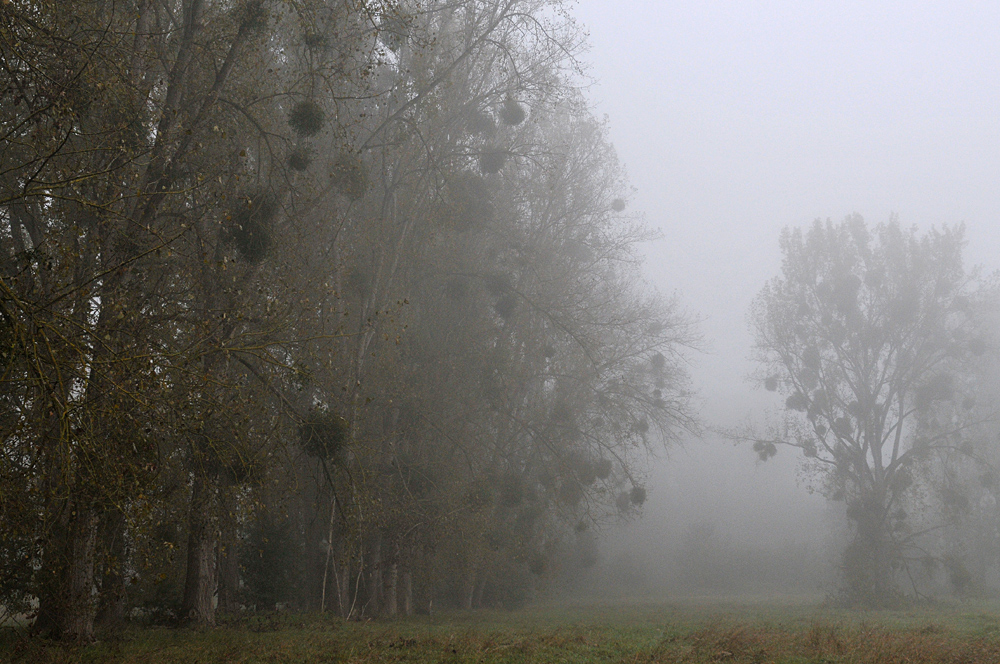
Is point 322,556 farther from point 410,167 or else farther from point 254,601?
point 410,167

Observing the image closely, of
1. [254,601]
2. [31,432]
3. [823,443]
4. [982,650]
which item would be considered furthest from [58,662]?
[823,443]

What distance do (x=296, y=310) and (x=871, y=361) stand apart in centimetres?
2127

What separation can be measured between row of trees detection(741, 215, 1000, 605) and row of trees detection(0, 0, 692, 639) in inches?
191

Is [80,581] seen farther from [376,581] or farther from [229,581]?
[376,581]

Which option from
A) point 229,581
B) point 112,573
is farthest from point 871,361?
point 112,573

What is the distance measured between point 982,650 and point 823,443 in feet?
58.1

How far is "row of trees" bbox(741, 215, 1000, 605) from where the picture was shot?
75.8 ft

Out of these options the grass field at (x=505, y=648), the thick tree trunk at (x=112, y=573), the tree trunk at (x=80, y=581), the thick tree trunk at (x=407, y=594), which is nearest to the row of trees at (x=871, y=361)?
the thick tree trunk at (x=407, y=594)

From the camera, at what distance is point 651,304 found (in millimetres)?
23609

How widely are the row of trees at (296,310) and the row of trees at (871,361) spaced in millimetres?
4859

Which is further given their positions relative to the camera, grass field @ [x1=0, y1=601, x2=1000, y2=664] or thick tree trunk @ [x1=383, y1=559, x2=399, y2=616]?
thick tree trunk @ [x1=383, y1=559, x2=399, y2=616]

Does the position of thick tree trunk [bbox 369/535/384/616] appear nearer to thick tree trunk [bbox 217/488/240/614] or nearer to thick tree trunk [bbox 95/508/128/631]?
thick tree trunk [bbox 217/488/240/614]

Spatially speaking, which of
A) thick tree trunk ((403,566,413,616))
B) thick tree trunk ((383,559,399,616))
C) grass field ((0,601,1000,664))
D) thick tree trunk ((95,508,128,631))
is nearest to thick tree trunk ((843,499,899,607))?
grass field ((0,601,1000,664))

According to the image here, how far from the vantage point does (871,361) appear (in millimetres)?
24781
